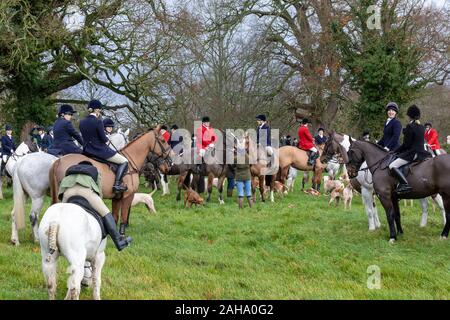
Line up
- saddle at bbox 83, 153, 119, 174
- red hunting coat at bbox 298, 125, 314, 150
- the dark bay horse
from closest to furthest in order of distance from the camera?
saddle at bbox 83, 153, 119, 174, the dark bay horse, red hunting coat at bbox 298, 125, 314, 150

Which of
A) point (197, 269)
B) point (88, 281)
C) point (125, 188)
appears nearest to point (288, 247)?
point (197, 269)

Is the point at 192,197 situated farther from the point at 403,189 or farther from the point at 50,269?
the point at 50,269

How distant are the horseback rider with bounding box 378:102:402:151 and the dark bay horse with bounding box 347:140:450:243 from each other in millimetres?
418

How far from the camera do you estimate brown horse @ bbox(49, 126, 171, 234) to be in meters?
8.56

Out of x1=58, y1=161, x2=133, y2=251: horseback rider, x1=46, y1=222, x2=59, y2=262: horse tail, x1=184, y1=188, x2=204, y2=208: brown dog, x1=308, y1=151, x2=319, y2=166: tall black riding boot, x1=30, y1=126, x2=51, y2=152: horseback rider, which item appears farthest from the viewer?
x1=30, y1=126, x2=51, y2=152: horseback rider

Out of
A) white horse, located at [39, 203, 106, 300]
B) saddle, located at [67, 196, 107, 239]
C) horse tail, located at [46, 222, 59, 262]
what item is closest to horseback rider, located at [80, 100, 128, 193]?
saddle, located at [67, 196, 107, 239]

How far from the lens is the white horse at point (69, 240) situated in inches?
208

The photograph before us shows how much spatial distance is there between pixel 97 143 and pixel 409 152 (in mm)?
5284

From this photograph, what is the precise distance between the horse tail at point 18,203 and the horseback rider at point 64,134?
0.81 meters

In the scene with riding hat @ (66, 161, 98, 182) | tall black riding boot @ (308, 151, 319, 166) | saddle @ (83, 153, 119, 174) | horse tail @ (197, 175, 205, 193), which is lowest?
horse tail @ (197, 175, 205, 193)

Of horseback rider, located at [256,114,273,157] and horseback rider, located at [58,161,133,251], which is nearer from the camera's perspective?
horseback rider, located at [58,161,133,251]

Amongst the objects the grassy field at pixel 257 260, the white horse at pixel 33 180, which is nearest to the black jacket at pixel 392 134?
the grassy field at pixel 257 260

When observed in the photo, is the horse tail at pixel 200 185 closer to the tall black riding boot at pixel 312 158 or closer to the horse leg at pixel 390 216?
the tall black riding boot at pixel 312 158

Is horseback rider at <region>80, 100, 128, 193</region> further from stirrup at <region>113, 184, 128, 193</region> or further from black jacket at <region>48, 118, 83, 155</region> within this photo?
black jacket at <region>48, 118, 83, 155</region>
